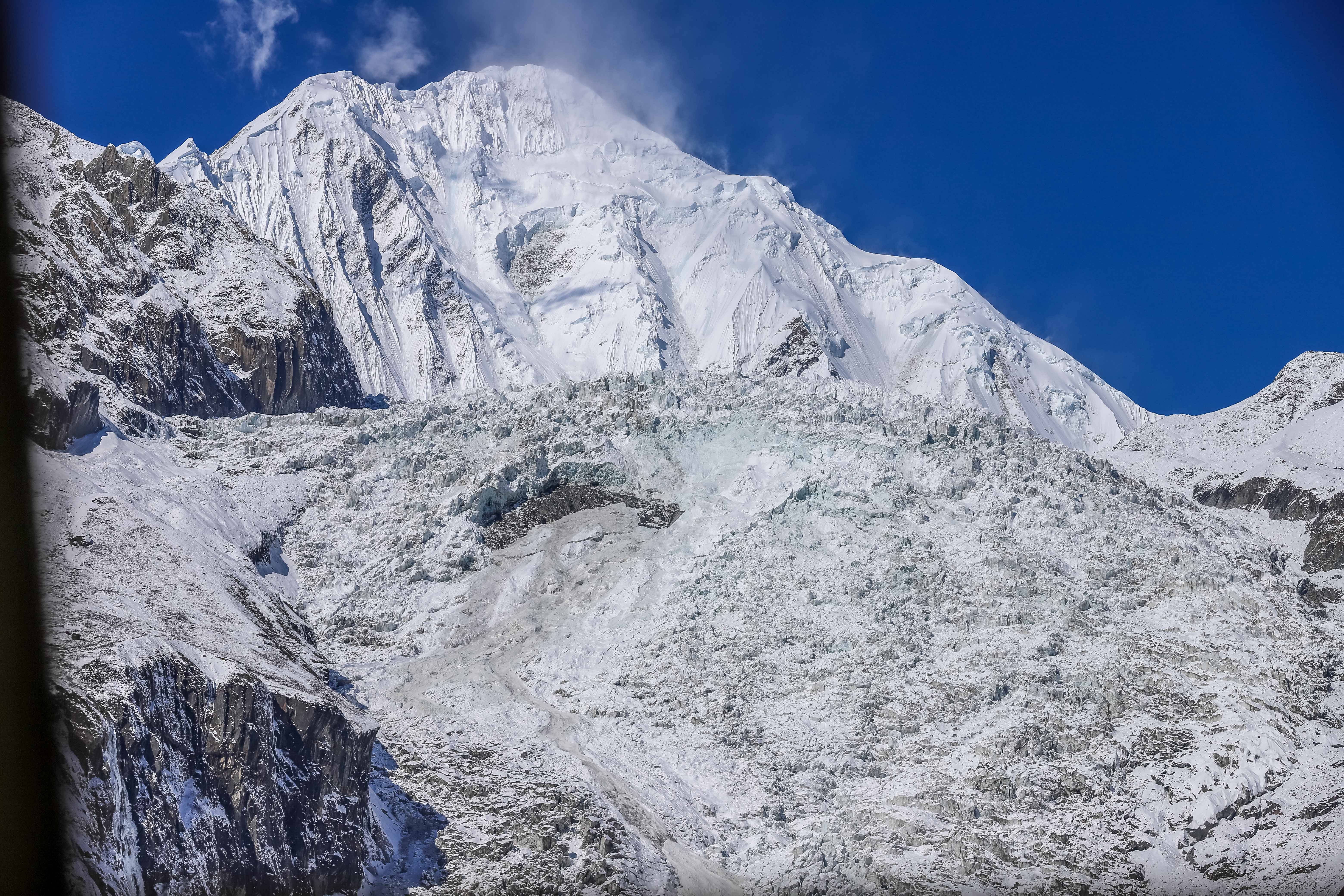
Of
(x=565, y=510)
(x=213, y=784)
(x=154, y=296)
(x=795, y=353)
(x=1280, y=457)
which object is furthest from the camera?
(x=795, y=353)

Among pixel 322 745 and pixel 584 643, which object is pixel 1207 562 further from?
pixel 322 745

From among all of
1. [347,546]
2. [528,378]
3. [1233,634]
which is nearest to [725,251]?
[528,378]

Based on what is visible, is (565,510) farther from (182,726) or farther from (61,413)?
(182,726)

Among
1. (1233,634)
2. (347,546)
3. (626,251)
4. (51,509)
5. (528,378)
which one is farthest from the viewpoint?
(626,251)

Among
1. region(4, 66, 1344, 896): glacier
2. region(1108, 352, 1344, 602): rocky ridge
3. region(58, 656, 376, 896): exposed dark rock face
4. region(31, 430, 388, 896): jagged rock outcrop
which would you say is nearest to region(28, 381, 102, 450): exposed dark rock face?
region(4, 66, 1344, 896): glacier

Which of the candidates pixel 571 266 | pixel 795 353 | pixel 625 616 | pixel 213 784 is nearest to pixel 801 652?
pixel 625 616

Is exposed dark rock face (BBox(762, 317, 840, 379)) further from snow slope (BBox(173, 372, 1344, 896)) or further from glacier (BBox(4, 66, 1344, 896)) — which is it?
snow slope (BBox(173, 372, 1344, 896))
